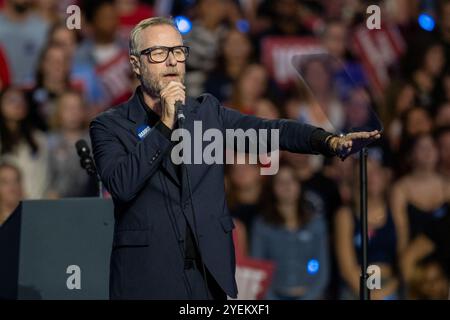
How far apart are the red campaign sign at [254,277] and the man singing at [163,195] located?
2.96 metres

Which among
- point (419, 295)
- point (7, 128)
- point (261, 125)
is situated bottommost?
point (419, 295)

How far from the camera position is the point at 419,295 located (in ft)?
22.5

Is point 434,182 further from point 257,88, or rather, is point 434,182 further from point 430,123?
point 257,88

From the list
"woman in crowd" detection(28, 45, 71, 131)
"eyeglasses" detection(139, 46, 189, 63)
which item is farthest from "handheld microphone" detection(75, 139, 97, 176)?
"woman in crowd" detection(28, 45, 71, 131)

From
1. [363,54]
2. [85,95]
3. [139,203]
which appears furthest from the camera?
[363,54]

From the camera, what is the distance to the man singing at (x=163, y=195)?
3.44m

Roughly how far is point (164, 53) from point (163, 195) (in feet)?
1.57

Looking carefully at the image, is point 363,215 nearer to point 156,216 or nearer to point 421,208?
point 156,216

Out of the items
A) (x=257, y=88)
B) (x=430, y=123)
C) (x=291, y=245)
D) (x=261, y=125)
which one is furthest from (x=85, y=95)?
(x=261, y=125)

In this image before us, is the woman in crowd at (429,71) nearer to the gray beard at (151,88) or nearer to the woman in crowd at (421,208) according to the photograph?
the woman in crowd at (421,208)

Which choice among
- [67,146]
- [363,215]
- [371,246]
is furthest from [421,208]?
[363,215]

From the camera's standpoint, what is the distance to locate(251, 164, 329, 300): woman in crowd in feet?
21.5

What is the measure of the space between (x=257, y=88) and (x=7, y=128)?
5.41 ft

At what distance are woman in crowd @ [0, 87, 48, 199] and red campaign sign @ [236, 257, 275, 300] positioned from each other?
1.35 m
